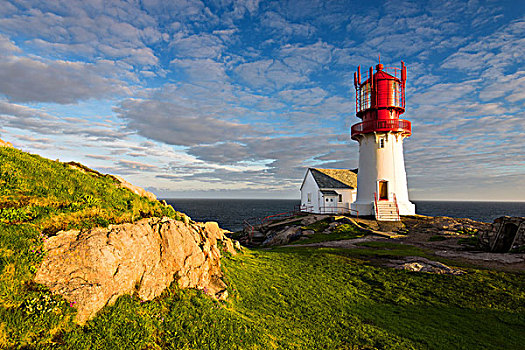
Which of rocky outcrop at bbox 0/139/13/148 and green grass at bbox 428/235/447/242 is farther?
green grass at bbox 428/235/447/242

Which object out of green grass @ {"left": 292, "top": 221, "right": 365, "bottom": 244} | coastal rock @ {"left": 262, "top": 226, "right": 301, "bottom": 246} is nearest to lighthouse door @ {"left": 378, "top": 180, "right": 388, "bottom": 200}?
green grass @ {"left": 292, "top": 221, "right": 365, "bottom": 244}

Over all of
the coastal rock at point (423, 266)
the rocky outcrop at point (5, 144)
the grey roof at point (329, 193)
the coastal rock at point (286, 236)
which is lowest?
the coastal rock at point (286, 236)

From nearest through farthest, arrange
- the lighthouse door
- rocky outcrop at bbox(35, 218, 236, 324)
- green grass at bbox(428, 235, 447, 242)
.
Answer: rocky outcrop at bbox(35, 218, 236, 324) < green grass at bbox(428, 235, 447, 242) < the lighthouse door

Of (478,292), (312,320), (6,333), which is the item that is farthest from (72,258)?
(478,292)

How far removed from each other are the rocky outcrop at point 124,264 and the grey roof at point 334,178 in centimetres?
3929

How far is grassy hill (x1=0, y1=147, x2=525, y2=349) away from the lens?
5.16 metres

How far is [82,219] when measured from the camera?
724 centimetres

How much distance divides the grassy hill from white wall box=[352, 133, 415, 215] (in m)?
23.8

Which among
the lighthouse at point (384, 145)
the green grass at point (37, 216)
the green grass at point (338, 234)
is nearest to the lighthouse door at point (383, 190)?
the lighthouse at point (384, 145)

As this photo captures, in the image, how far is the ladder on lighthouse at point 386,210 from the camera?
1383 inches

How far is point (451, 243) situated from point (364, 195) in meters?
15.9

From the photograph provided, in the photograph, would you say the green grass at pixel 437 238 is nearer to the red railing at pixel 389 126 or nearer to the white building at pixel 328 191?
the red railing at pixel 389 126

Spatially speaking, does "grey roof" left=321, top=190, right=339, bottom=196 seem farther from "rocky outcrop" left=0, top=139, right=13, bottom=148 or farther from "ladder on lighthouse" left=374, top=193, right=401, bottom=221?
"rocky outcrop" left=0, top=139, right=13, bottom=148

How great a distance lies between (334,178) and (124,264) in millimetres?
46463
